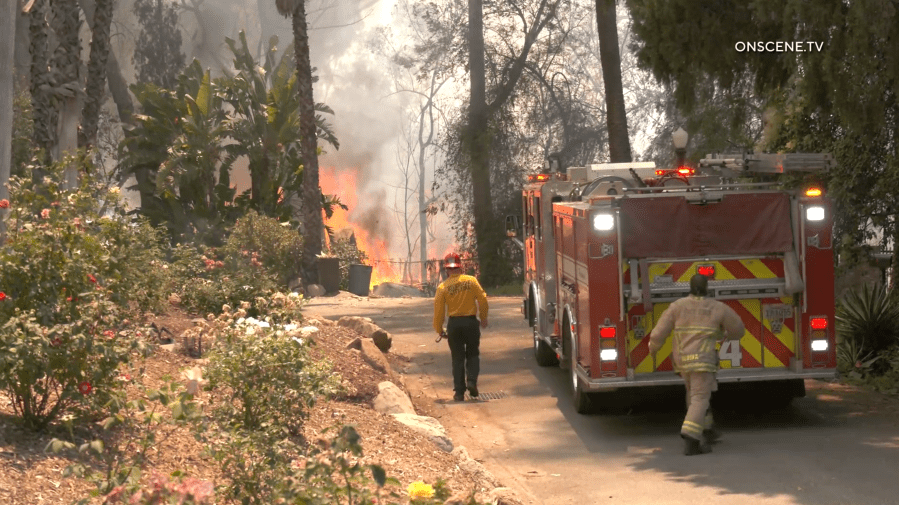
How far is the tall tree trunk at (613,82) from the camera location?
2402 cm

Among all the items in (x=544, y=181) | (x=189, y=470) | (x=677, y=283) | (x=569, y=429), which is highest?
(x=544, y=181)

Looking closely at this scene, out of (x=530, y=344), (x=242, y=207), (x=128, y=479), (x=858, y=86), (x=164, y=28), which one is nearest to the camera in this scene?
(x=128, y=479)

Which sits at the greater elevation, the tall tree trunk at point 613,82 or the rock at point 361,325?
the tall tree trunk at point 613,82

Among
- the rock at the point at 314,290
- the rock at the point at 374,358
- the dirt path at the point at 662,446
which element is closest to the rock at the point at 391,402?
the dirt path at the point at 662,446

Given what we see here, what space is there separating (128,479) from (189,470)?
2094mm

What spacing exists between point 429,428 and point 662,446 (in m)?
2.11

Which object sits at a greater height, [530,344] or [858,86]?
[858,86]

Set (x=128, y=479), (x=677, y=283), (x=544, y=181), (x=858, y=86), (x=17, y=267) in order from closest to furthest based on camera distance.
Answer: (x=128, y=479) < (x=17, y=267) < (x=677, y=283) < (x=858, y=86) < (x=544, y=181)

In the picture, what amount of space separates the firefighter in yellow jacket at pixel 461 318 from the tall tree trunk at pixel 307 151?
15.9m

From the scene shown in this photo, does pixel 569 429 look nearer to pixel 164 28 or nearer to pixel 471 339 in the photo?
pixel 471 339

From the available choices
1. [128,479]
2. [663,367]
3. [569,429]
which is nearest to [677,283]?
[663,367]

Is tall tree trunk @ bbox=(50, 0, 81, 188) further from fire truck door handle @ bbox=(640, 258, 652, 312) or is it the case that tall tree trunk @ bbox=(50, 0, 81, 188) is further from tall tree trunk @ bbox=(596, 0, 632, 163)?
tall tree trunk @ bbox=(596, 0, 632, 163)

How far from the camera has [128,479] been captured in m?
4.65

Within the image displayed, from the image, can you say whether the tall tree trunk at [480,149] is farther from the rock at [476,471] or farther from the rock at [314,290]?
the rock at [476,471]
